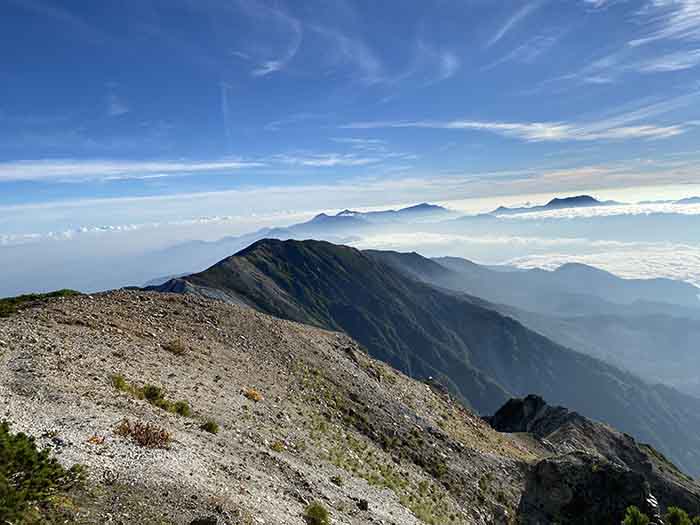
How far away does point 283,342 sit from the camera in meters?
40.3

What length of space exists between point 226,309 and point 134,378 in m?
20.2

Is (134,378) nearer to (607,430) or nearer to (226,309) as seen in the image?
(226,309)

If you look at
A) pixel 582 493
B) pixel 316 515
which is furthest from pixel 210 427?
pixel 582 493

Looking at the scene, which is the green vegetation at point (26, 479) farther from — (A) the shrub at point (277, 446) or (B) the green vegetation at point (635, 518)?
(B) the green vegetation at point (635, 518)

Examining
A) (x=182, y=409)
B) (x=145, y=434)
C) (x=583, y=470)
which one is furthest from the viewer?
(x=583, y=470)

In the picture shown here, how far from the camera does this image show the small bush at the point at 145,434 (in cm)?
1622

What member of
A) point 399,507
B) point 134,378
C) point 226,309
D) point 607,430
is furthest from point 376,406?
point 607,430

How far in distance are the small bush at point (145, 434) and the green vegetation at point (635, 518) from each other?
1759 centimetres

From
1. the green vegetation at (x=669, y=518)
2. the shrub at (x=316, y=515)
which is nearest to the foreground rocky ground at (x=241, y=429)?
the shrub at (x=316, y=515)

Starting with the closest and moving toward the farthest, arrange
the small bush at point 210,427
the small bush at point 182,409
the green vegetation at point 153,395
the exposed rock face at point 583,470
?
the small bush at point 210,427
the green vegetation at point 153,395
the small bush at point 182,409
the exposed rock face at point 583,470

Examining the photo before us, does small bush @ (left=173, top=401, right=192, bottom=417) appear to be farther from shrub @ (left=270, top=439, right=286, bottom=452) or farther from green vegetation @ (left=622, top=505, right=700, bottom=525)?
Answer: green vegetation @ (left=622, top=505, right=700, bottom=525)

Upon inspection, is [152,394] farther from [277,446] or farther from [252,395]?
[252,395]

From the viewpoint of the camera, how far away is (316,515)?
1686cm

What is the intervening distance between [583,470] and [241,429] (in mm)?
26627
